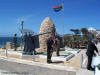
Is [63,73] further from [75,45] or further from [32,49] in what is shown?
[75,45]

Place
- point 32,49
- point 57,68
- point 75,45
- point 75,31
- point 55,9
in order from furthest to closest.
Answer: point 75,31 → point 75,45 → point 55,9 → point 32,49 → point 57,68

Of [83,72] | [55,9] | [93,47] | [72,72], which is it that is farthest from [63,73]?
[55,9]

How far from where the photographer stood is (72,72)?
24.9 feet

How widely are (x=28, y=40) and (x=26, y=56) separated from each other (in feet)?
6.87

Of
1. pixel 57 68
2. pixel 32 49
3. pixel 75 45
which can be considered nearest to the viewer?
pixel 57 68

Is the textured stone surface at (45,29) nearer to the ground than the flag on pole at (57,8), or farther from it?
nearer to the ground

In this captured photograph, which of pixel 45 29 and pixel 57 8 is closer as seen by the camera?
pixel 45 29

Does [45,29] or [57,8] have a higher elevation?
[57,8]

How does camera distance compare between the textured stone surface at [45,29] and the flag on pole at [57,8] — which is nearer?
the textured stone surface at [45,29]

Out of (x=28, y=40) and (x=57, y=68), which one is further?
(x=28, y=40)

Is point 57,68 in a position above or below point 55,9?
below

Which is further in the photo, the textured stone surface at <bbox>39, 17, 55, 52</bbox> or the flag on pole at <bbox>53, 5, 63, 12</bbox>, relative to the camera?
the flag on pole at <bbox>53, 5, 63, 12</bbox>

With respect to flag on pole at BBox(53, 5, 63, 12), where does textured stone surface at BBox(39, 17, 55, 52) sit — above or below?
below

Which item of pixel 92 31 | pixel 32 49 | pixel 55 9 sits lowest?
pixel 32 49
